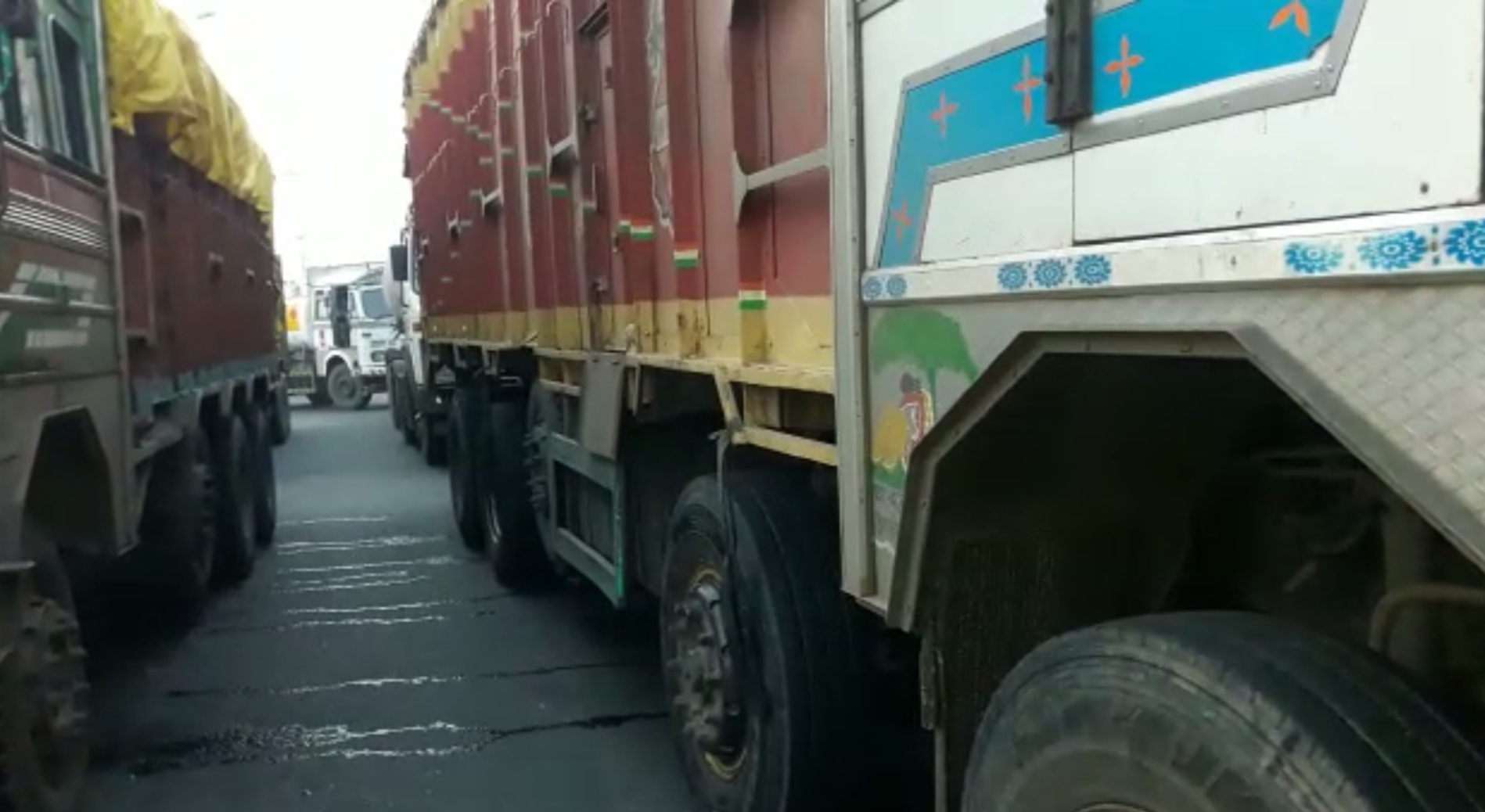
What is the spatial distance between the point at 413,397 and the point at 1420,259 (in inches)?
647

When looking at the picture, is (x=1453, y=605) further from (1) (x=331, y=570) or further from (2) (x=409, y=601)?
(1) (x=331, y=570)

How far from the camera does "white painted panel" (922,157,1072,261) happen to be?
2059 millimetres

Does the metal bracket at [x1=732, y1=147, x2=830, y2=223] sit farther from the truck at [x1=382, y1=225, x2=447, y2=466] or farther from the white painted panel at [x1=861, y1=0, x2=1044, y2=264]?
the truck at [x1=382, y1=225, x2=447, y2=466]

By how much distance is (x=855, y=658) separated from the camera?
3502 millimetres

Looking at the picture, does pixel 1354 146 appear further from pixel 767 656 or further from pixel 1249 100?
pixel 767 656

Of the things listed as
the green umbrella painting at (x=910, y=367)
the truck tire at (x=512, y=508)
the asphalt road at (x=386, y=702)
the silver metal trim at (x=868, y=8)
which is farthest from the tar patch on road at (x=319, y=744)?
the silver metal trim at (x=868, y=8)

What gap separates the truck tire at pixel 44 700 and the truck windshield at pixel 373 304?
2271 cm

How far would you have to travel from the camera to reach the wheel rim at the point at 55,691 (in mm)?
4039

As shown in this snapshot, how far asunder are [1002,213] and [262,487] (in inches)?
338

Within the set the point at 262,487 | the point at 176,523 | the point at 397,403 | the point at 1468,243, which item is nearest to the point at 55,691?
the point at 176,523

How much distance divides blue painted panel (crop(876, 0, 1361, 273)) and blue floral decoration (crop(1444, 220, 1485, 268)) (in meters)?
0.29

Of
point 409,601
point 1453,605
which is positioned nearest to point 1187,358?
point 1453,605

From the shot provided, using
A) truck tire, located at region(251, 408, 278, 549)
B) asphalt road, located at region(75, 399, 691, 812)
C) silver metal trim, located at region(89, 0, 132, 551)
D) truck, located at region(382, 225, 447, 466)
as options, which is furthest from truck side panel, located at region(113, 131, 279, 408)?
truck, located at region(382, 225, 447, 466)

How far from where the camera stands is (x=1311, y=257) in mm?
1553
